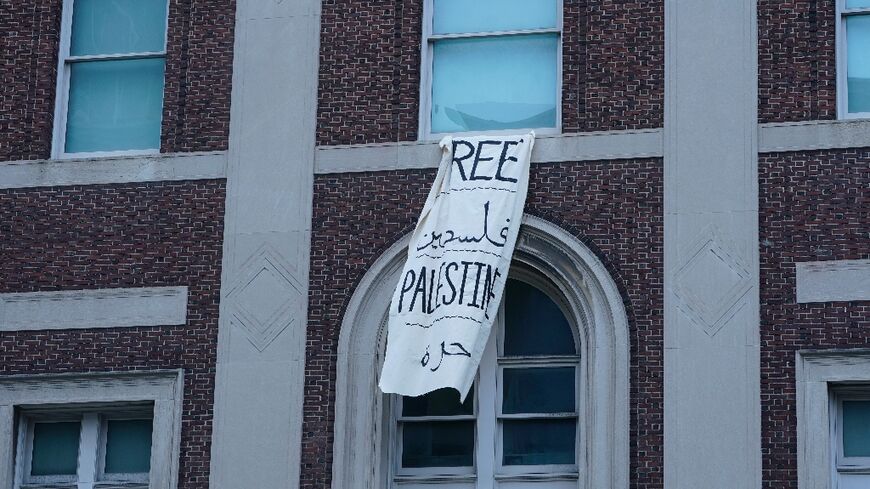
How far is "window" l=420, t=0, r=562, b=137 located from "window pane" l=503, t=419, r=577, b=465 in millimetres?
2972

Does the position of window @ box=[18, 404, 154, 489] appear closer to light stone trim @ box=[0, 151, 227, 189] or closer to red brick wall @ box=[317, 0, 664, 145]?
light stone trim @ box=[0, 151, 227, 189]

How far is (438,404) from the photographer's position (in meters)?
18.5

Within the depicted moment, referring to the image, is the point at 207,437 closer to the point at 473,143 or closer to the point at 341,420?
the point at 341,420

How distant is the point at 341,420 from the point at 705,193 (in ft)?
13.3

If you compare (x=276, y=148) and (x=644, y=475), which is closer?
(x=644, y=475)

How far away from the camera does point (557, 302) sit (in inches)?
731

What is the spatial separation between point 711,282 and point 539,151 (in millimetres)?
2156

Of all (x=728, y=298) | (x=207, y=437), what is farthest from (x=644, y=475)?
(x=207, y=437)

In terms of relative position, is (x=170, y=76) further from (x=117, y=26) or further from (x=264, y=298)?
(x=264, y=298)

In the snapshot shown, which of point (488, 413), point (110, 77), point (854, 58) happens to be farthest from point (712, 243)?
point (110, 77)

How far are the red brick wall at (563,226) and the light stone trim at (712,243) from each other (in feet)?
0.50

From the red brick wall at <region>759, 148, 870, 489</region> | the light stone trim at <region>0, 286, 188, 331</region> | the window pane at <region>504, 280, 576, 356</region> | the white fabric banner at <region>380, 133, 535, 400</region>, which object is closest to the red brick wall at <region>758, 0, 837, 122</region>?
the red brick wall at <region>759, 148, 870, 489</region>

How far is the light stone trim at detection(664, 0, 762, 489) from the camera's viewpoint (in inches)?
682

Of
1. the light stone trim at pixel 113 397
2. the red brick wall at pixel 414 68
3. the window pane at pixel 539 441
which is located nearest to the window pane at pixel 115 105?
the red brick wall at pixel 414 68
